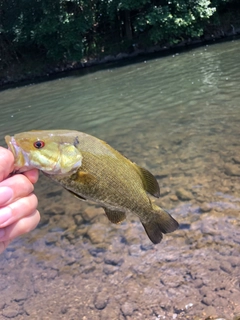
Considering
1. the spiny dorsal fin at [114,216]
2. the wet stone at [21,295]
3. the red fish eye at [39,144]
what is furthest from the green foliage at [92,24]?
the red fish eye at [39,144]

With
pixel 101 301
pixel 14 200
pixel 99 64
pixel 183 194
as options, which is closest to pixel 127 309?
pixel 101 301

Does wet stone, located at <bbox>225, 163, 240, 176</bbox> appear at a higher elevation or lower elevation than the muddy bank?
higher

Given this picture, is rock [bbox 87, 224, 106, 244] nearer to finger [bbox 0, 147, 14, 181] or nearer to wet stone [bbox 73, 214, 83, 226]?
wet stone [bbox 73, 214, 83, 226]

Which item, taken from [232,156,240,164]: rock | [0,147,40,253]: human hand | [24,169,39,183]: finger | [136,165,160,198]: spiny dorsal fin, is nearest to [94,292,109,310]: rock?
[136,165,160,198]: spiny dorsal fin

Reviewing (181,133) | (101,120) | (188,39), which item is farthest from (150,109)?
(188,39)

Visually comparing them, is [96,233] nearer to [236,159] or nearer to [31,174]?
[236,159]

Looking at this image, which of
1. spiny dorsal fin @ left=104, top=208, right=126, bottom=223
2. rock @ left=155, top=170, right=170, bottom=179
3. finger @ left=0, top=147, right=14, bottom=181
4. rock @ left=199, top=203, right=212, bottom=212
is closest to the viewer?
finger @ left=0, top=147, right=14, bottom=181
